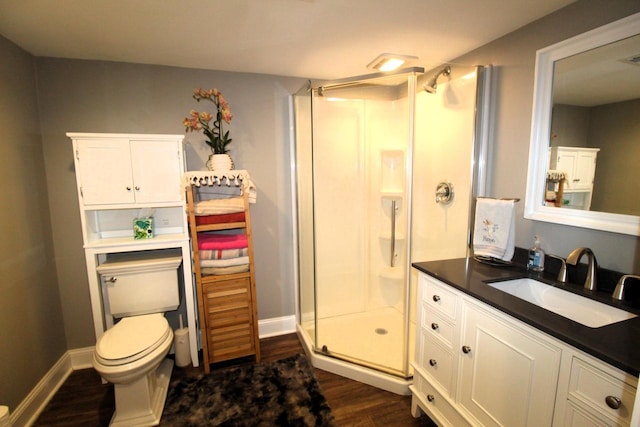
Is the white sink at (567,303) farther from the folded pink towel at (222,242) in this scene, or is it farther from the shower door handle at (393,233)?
the folded pink towel at (222,242)

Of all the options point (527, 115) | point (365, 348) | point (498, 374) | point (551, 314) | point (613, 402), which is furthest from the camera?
point (365, 348)

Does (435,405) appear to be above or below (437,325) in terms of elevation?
below

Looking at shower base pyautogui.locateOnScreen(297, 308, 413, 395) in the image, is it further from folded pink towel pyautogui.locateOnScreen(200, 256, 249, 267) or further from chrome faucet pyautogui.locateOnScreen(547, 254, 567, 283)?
chrome faucet pyautogui.locateOnScreen(547, 254, 567, 283)

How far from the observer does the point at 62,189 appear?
7.20 feet

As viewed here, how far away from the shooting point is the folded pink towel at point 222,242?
2.22 meters

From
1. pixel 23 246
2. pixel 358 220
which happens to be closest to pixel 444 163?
pixel 358 220

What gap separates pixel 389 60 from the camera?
1.86 meters

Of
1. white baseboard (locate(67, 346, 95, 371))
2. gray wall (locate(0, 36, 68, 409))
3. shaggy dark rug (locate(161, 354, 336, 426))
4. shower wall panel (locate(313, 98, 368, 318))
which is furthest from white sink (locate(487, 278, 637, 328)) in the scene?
white baseboard (locate(67, 346, 95, 371))

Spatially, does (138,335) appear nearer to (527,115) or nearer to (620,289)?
(620,289)

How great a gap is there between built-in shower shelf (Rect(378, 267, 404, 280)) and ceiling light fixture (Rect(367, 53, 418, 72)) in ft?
5.92

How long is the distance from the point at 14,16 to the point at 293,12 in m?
1.50

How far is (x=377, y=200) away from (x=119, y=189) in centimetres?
219

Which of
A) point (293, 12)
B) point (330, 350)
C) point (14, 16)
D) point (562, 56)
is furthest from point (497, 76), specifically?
point (14, 16)

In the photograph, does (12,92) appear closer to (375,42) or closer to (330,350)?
(375,42)
